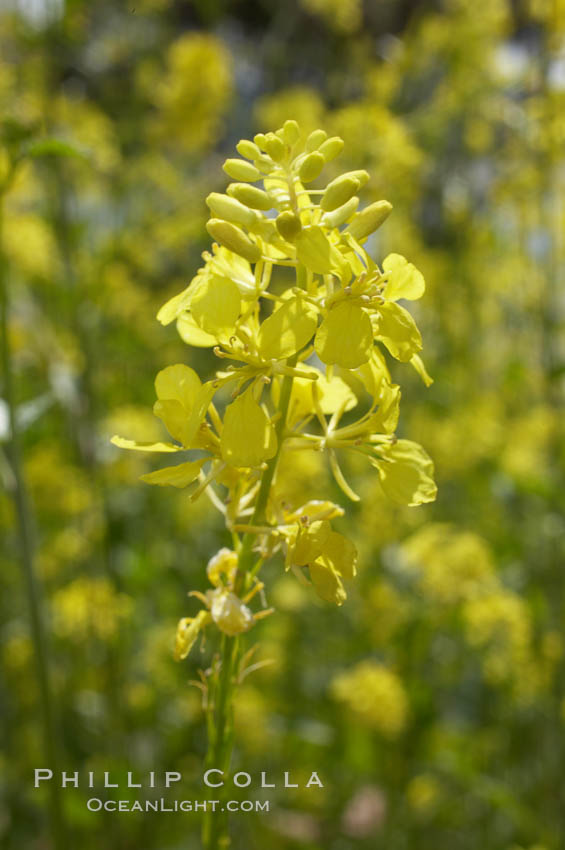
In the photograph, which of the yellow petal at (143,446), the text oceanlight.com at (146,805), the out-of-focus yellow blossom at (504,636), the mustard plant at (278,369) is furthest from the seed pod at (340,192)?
the out-of-focus yellow blossom at (504,636)

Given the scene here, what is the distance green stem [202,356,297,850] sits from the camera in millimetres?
1061

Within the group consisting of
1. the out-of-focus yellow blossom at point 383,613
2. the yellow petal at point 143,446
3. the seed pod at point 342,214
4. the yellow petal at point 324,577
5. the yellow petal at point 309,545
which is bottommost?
the out-of-focus yellow blossom at point 383,613

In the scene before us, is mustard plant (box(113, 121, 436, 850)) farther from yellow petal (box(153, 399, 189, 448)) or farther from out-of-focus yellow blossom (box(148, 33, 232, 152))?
out-of-focus yellow blossom (box(148, 33, 232, 152))

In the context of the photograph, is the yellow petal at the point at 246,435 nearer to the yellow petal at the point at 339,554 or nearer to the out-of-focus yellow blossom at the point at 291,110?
the yellow petal at the point at 339,554

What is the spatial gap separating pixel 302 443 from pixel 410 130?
2.86 meters

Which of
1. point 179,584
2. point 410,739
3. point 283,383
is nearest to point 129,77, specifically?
point 179,584

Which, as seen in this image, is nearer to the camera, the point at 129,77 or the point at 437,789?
the point at 437,789

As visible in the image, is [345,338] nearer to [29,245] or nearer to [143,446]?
[143,446]

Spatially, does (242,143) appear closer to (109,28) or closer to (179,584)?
(179,584)

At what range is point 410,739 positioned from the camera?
2.63 metres

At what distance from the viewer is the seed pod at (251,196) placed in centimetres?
102

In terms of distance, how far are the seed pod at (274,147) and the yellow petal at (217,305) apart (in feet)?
0.67

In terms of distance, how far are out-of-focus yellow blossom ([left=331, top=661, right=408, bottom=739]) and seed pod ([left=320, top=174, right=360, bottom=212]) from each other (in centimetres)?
189

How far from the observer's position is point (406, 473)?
111cm
